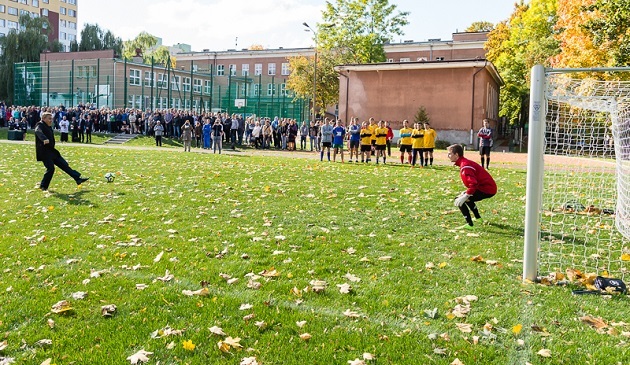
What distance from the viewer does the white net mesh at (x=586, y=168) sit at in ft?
23.8

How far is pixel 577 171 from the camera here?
1068cm

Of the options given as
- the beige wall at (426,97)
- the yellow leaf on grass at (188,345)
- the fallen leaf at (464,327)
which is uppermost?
the beige wall at (426,97)

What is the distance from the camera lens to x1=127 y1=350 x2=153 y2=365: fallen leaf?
4.33 meters

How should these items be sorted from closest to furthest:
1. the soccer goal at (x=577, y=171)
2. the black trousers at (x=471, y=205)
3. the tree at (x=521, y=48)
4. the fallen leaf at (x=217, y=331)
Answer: the fallen leaf at (x=217, y=331)
the soccer goal at (x=577, y=171)
the black trousers at (x=471, y=205)
the tree at (x=521, y=48)

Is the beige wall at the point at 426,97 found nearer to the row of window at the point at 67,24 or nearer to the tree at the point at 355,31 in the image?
the tree at the point at 355,31

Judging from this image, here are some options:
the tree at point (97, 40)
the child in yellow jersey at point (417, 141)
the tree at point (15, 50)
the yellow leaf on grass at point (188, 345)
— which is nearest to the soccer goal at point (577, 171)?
the yellow leaf on grass at point (188, 345)

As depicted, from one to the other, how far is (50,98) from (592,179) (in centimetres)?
4605

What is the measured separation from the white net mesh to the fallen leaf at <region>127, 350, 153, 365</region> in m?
4.78

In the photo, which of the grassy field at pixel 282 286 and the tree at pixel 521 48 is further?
the tree at pixel 521 48

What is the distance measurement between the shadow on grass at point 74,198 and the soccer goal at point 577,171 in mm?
7982

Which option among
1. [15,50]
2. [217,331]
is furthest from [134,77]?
[217,331]

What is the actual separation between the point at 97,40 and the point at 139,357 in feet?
259

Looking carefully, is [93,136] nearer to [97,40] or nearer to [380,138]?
[380,138]

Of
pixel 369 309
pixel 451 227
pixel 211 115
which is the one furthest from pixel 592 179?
pixel 211 115
